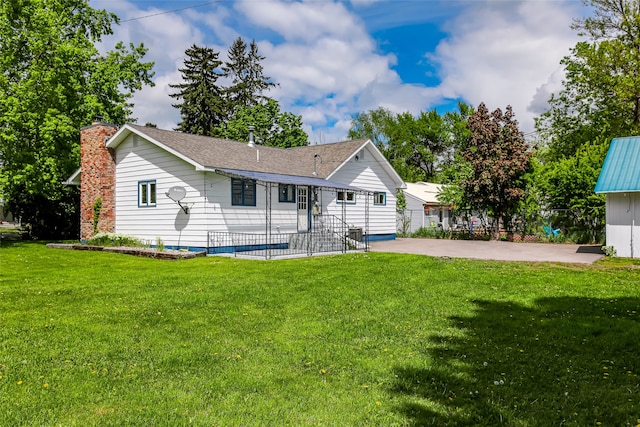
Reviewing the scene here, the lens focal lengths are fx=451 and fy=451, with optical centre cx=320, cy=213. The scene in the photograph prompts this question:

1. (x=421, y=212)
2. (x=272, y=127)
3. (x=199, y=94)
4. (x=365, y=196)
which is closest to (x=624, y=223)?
(x=365, y=196)

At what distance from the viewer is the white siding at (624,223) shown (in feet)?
53.3

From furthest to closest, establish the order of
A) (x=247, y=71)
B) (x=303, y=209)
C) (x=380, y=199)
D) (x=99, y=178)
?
(x=247, y=71), (x=380, y=199), (x=303, y=209), (x=99, y=178)

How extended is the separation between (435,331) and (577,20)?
1282 inches

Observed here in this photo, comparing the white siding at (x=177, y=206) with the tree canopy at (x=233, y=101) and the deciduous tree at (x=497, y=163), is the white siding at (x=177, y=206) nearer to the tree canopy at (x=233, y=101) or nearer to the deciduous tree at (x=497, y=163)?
the deciduous tree at (x=497, y=163)

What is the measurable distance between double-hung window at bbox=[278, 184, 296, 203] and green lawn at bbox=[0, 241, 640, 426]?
10.1 meters

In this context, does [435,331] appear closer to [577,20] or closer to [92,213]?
[92,213]

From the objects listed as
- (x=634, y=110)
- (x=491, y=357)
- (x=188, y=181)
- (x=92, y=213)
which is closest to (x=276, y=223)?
(x=188, y=181)

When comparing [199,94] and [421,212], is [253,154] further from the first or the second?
[199,94]

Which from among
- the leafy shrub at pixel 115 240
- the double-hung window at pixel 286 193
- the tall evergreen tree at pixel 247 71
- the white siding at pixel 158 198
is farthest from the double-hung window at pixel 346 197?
the tall evergreen tree at pixel 247 71

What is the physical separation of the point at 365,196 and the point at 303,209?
5.42 m

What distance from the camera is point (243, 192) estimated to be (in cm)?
1905

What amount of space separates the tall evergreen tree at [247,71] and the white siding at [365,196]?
30.9 metres

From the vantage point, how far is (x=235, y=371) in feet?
15.6

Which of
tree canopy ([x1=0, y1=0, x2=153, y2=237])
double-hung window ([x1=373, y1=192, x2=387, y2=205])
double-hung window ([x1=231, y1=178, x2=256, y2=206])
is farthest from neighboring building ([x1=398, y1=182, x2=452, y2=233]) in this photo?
tree canopy ([x1=0, y1=0, x2=153, y2=237])
